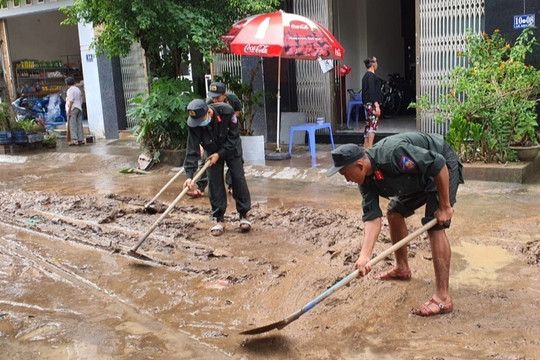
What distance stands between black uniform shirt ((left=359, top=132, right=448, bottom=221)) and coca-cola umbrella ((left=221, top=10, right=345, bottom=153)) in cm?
526

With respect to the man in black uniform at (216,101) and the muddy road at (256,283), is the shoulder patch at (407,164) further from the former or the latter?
the man in black uniform at (216,101)

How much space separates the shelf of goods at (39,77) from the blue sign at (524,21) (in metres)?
14.7

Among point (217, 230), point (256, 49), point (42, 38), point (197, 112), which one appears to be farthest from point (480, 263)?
point (42, 38)

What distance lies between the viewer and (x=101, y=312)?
14.6 feet

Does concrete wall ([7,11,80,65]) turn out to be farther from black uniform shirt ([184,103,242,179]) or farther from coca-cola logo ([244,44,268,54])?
black uniform shirt ([184,103,242,179])

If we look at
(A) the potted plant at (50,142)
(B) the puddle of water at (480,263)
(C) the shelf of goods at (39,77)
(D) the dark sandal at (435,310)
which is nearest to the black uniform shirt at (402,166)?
(D) the dark sandal at (435,310)

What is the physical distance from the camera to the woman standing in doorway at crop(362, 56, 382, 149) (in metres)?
9.60

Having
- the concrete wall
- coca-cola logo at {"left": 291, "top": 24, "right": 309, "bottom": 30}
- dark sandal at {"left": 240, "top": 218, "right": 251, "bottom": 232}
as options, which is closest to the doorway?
coca-cola logo at {"left": 291, "top": 24, "right": 309, "bottom": 30}

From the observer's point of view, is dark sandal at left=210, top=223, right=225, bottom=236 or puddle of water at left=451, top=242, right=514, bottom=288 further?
dark sandal at left=210, top=223, right=225, bottom=236

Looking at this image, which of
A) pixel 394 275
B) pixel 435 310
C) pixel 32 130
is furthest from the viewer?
pixel 32 130

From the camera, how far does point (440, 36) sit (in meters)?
9.70

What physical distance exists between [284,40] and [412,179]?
18.1ft

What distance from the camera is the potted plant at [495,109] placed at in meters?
7.67

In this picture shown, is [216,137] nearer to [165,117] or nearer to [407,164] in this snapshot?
[407,164]
